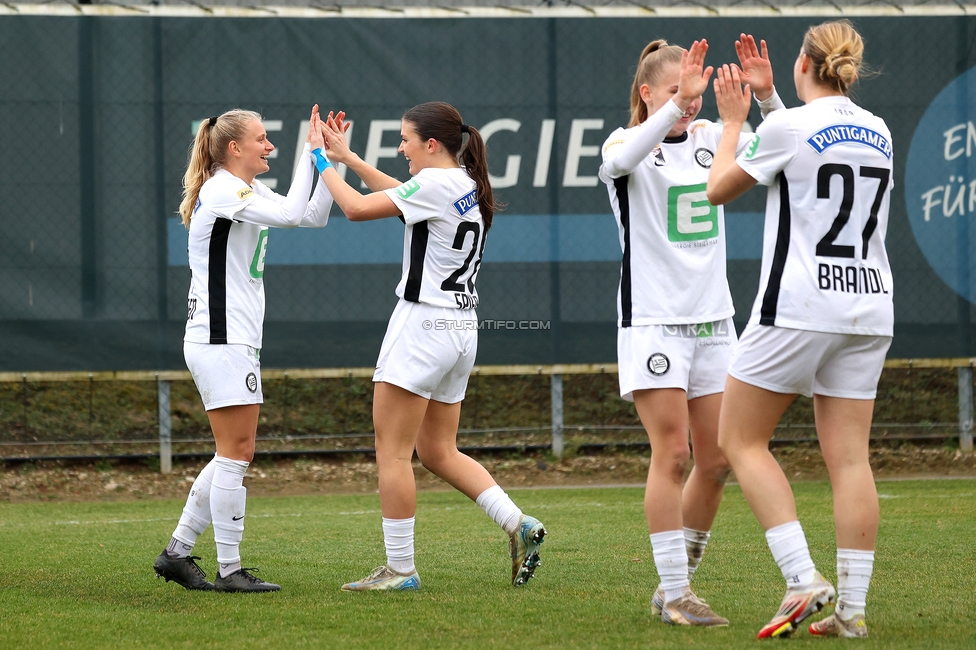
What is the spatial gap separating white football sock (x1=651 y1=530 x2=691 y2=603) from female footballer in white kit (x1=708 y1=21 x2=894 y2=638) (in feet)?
1.15

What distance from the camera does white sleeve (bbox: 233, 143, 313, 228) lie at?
4.40m

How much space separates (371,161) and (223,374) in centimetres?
405

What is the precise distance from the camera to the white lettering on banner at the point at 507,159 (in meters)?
8.30

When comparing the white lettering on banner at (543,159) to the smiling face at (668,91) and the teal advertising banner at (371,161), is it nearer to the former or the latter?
the teal advertising banner at (371,161)

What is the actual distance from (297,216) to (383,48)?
13.7ft

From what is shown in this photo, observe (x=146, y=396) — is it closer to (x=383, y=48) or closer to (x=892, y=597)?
(x=383, y=48)

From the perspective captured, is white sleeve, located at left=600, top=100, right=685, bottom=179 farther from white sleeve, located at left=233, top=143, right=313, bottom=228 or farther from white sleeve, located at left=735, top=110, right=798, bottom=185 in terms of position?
white sleeve, located at left=233, top=143, right=313, bottom=228

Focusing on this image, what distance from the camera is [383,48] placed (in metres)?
8.31

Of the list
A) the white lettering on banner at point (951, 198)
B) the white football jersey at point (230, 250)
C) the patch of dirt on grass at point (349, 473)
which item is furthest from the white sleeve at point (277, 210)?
the white lettering on banner at point (951, 198)

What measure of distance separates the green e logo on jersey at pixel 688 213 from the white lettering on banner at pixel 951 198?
17.3ft

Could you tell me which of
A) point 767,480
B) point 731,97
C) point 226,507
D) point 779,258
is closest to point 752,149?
point 731,97

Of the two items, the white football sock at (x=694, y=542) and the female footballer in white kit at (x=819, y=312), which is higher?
the female footballer in white kit at (x=819, y=312)

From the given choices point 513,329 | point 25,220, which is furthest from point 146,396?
→ point 513,329

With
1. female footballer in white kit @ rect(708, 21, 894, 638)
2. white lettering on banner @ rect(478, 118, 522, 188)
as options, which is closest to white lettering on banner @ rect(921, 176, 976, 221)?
white lettering on banner @ rect(478, 118, 522, 188)
